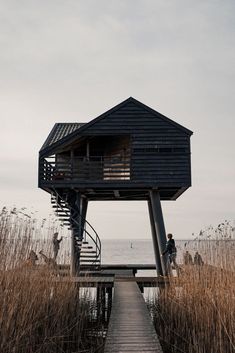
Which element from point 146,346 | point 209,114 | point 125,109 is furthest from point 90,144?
point 146,346

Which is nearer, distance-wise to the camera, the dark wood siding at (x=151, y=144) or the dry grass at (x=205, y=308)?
the dry grass at (x=205, y=308)

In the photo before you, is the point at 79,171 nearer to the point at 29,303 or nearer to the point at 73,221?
the point at 73,221

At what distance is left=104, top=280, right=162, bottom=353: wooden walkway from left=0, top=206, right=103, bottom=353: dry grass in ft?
2.54

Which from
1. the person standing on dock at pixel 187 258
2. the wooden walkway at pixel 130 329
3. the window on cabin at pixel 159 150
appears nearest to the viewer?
the wooden walkway at pixel 130 329

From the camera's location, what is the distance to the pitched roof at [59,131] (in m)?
17.7

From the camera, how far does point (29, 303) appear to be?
7.29 metres

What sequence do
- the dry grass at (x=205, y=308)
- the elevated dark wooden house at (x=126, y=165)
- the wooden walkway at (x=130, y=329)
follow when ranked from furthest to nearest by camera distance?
1. the elevated dark wooden house at (x=126, y=165)
2. the dry grass at (x=205, y=308)
3. the wooden walkway at (x=130, y=329)

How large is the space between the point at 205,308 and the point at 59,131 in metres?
12.4

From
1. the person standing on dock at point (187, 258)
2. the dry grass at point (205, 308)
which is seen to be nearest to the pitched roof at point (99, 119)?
the person standing on dock at point (187, 258)

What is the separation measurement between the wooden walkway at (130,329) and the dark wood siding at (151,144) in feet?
19.4

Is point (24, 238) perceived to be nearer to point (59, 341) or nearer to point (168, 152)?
point (59, 341)

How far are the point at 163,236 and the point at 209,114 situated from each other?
5.15 meters

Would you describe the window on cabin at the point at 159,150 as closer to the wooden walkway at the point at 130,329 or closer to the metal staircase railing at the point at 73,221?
the metal staircase railing at the point at 73,221

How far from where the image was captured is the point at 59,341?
26.2 ft
